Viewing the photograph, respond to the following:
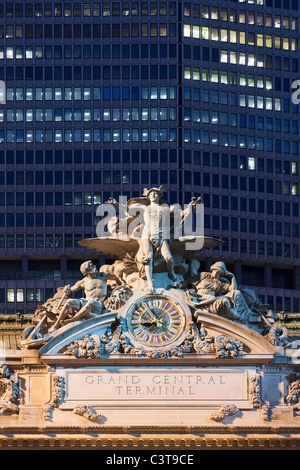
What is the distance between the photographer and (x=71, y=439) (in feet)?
349

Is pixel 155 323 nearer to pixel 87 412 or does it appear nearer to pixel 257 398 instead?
pixel 87 412

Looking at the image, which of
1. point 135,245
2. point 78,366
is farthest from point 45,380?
point 135,245

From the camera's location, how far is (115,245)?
11156 centimetres

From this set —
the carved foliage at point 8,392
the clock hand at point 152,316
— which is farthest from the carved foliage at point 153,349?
the carved foliage at point 8,392

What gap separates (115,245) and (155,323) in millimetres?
6337

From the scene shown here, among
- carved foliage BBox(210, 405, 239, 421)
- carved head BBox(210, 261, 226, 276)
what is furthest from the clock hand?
carved foliage BBox(210, 405, 239, 421)

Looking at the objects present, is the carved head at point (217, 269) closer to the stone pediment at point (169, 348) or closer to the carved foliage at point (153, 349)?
the stone pediment at point (169, 348)

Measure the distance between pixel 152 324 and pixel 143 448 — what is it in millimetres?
7503

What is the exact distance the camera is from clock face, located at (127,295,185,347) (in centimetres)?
10800

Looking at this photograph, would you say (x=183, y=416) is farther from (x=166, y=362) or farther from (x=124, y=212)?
(x=124, y=212)

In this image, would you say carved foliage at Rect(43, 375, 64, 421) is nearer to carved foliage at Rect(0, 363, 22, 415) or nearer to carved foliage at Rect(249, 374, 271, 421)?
carved foliage at Rect(0, 363, 22, 415)

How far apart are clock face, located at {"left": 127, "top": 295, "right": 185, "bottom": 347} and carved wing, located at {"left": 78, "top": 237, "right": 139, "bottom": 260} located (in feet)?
13.7

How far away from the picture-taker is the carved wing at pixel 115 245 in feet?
363
